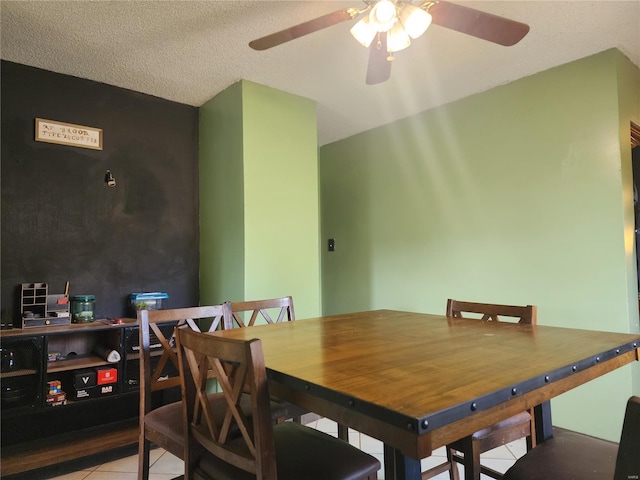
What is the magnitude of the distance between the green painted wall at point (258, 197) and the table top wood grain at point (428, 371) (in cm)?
122

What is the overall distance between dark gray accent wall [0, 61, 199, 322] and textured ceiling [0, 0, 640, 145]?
0.16 metres

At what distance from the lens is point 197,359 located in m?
1.13

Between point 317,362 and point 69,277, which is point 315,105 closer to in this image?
point 69,277

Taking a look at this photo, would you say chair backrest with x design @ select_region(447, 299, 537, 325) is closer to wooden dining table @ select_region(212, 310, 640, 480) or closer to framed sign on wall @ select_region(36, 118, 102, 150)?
wooden dining table @ select_region(212, 310, 640, 480)

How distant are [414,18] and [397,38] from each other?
6.1 inches

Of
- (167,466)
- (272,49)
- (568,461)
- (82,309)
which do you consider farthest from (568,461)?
(82,309)

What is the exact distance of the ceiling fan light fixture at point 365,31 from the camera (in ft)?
5.03

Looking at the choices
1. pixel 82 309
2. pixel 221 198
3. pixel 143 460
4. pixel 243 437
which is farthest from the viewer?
pixel 221 198

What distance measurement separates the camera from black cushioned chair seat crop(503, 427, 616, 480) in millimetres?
1024

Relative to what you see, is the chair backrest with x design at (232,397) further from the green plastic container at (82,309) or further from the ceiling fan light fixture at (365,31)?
the green plastic container at (82,309)

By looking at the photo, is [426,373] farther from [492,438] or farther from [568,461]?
[492,438]

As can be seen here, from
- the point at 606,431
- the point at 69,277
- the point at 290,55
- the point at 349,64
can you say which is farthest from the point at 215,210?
the point at 606,431

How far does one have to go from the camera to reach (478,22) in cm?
143

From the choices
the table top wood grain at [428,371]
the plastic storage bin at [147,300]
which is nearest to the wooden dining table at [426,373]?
the table top wood grain at [428,371]
